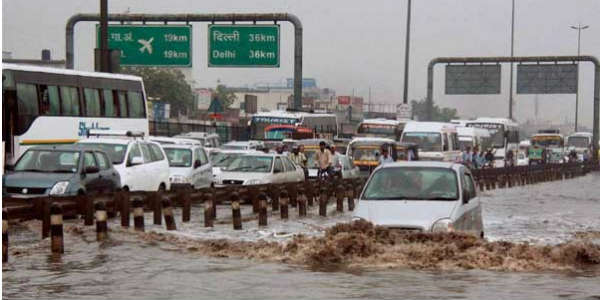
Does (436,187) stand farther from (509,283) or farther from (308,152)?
(308,152)

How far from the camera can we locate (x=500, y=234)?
2633 centimetres

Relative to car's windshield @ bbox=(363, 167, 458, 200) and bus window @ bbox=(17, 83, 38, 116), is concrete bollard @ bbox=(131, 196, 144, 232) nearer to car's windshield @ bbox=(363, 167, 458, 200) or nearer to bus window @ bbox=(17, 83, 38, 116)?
car's windshield @ bbox=(363, 167, 458, 200)

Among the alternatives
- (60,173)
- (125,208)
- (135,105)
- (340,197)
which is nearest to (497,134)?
(135,105)

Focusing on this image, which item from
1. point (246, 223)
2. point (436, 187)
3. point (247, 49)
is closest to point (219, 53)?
point (247, 49)

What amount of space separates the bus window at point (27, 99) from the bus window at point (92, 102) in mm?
2826

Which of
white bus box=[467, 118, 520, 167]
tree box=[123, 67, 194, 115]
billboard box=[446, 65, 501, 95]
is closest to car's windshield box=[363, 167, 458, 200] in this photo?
billboard box=[446, 65, 501, 95]

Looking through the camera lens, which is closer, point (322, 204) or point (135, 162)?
point (135, 162)

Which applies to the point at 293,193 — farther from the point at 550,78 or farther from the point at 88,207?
the point at 550,78

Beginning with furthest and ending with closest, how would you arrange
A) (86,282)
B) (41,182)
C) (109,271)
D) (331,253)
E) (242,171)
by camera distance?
(242,171), (41,182), (331,253), (109,271), (86,282)

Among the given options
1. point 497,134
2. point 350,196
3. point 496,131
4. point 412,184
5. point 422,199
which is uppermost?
point 412,184

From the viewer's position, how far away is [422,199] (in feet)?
60.5

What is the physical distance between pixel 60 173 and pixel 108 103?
43.2ft

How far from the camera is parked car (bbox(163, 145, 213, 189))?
33188 millimetres

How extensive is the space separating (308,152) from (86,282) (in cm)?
3111
